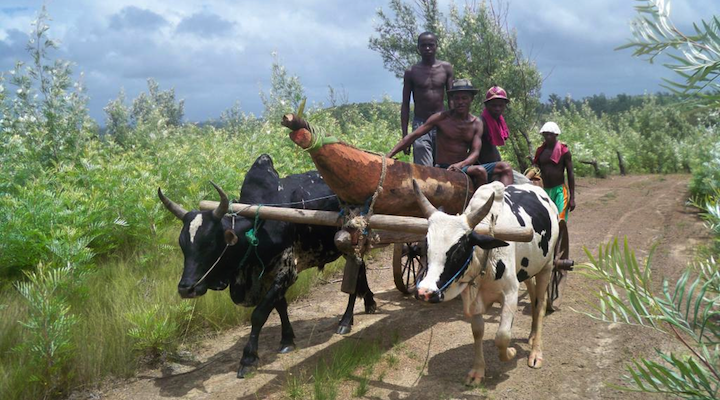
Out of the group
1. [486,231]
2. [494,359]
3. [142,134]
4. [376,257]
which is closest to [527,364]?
[494,359]

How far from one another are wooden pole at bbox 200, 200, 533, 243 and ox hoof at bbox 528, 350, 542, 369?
1.49 metres

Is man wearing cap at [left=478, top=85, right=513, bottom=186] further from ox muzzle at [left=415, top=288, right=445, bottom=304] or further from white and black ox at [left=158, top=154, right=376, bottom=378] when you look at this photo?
ox muzzle at [left=415, top=288, right=445, bottom=304]

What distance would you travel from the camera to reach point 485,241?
393cm

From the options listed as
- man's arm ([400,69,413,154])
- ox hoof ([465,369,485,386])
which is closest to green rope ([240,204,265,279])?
ox hoof ([465,369,485,386])

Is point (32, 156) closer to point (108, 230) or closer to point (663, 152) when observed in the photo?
point (108, 230)

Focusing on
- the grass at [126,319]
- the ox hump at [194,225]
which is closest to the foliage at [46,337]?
the grass at [126,319]

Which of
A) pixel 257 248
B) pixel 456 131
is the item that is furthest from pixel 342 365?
pixel 456 131

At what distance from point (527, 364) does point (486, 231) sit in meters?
1.69

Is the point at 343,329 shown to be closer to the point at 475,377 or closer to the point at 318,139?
the point at 475,377

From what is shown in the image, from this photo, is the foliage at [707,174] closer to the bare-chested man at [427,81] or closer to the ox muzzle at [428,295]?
the bare-chested man at [427,81]

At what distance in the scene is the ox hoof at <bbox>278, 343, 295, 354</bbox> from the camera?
5.78m

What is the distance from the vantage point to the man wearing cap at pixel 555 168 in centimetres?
711

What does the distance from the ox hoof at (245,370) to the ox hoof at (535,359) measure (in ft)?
8.49

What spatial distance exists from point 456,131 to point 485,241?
223cm
